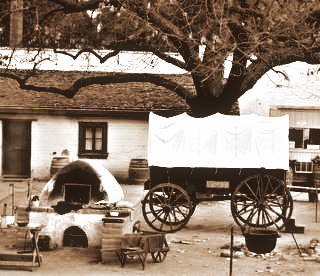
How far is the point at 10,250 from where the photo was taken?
1348 cm

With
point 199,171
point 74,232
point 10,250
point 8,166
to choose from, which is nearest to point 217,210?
point 199,171

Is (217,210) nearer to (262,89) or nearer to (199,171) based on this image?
(199,171)

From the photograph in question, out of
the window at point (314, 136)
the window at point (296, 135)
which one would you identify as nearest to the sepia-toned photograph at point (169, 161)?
the window at point (314, 136)

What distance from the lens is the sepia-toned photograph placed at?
12844mm

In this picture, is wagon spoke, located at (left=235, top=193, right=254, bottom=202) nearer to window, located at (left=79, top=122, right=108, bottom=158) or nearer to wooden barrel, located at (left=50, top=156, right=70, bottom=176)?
wooden barrel, located at (left=50, top=156, right=70, bottom=176)

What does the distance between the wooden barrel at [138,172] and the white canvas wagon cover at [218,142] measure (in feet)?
27.6

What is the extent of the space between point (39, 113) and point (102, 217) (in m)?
12.2

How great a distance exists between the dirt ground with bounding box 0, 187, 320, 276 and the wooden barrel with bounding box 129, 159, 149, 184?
26.7ft

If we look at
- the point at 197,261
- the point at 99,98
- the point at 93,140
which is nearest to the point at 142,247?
the point at 197,261

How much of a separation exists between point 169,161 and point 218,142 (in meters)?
1.31

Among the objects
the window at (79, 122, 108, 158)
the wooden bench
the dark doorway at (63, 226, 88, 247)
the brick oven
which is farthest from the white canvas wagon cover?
the window at (79, 122, 108, 158)

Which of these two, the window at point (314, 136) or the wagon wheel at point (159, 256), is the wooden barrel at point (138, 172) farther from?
the wagon wheel at point (159, 256)

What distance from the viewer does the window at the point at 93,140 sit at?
25391mm

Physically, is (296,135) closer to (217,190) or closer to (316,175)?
(316,175)
